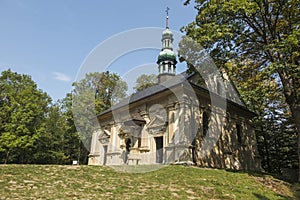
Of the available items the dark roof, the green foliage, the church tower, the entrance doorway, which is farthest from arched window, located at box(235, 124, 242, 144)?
the green foliage

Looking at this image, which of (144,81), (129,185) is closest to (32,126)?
(144,81)

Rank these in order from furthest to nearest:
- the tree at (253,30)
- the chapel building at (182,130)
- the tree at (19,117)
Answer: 1. the tree at (19,117)
2. the chapel building at (182,130)
3. the tree at (253,30)

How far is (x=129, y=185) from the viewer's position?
361 inches

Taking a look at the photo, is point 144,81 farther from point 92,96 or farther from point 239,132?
point 239,132

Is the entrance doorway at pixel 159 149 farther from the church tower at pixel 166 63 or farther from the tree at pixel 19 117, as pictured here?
the tree at pixel 19 117

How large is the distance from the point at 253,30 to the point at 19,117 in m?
26.9

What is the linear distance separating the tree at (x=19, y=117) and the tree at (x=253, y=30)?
2355 centimetres

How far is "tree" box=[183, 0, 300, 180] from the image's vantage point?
39.9ft

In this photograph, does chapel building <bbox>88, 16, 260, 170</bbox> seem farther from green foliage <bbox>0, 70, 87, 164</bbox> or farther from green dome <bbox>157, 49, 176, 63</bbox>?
green foliage <bbox>0, 70, 87, 164</bbox>

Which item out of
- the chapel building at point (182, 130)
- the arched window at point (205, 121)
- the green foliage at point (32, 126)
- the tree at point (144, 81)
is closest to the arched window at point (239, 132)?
the chapel building at point (182, 130)

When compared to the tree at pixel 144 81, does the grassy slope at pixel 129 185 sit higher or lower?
lower

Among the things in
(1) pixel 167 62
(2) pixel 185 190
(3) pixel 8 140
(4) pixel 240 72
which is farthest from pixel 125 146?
(3) pixel 8 140

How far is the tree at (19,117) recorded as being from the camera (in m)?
28.0

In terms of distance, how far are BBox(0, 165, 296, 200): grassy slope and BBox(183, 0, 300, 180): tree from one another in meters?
4.83
